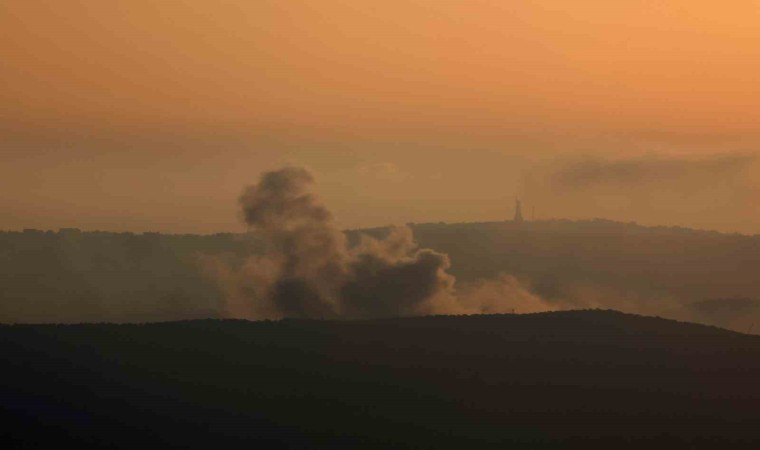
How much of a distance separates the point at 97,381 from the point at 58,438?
62.4 feet

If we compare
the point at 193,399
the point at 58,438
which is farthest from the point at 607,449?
the point at 58,438

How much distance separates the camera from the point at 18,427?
182125 millimetres

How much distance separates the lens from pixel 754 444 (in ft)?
617

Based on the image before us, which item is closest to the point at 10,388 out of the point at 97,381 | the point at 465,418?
the point at 97,381

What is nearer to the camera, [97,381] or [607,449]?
[607,449]

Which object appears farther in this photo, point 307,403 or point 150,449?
point 307,403

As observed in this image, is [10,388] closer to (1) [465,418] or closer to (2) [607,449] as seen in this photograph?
(1) [465,418]

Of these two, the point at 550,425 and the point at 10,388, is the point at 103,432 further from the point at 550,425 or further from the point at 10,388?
the point at 550,425

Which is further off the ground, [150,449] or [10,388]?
[10,388]

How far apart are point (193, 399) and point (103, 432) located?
47.2 feet

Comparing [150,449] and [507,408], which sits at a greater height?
[507,408]

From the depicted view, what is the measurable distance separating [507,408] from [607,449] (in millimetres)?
18714

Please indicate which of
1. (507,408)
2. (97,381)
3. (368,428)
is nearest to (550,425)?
(507,408)

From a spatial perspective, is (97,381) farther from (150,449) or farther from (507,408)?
(507,408)
